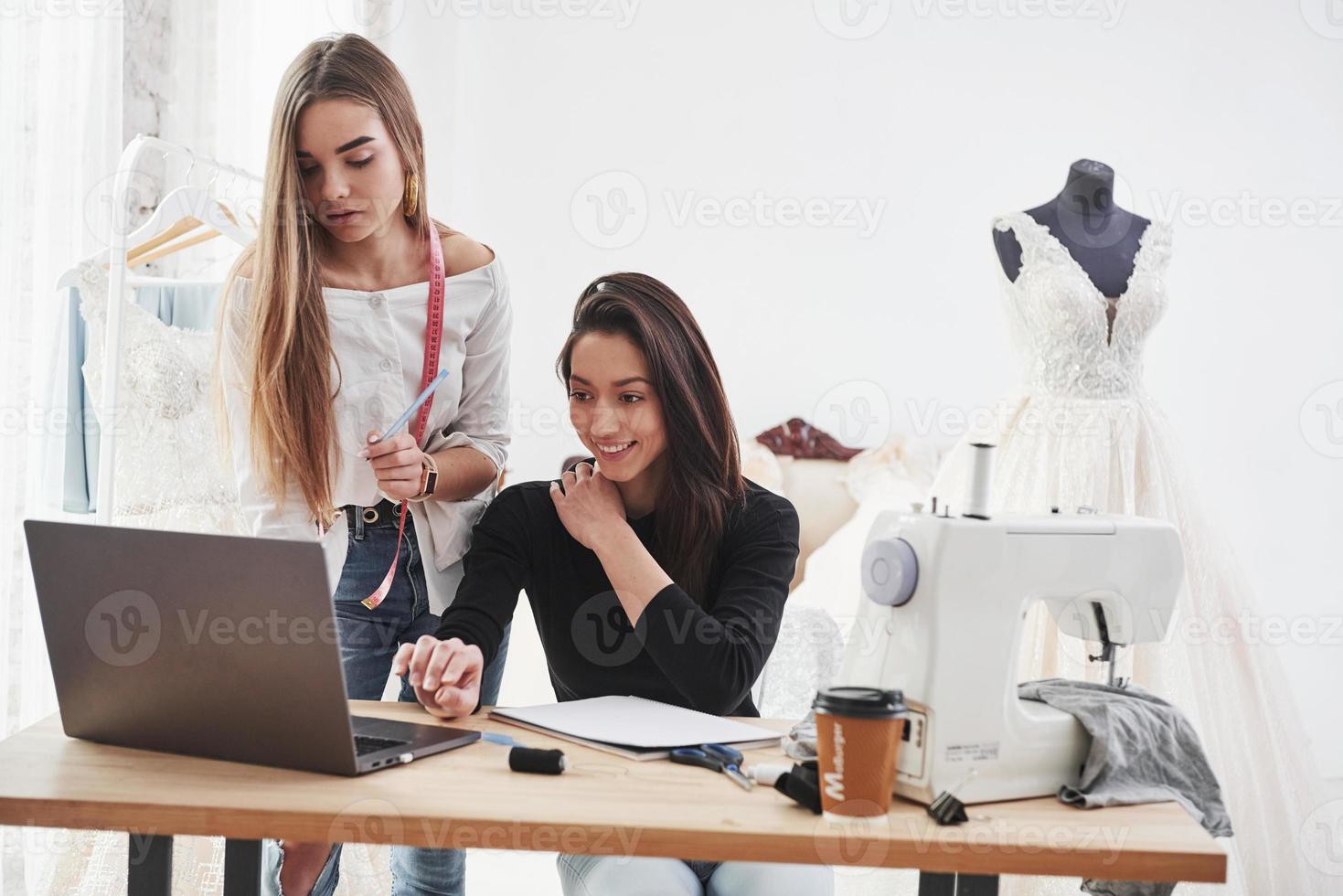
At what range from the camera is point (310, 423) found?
1480mm

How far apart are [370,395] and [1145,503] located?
68.2 inches

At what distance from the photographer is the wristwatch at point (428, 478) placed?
1.47m

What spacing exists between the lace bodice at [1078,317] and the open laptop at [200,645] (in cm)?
191

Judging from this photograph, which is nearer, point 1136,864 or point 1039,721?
point 1136,864

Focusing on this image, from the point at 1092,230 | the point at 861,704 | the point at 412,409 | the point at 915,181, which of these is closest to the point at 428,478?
the point at 412,409

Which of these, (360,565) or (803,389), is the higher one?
(803,389)

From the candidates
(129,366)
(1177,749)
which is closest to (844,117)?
(129,366)

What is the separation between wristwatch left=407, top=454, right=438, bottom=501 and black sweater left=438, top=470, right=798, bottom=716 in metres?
0.10

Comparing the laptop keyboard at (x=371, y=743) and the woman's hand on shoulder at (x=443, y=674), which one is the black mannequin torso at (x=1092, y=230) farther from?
the laptop keyboard at (x=371, y=743)

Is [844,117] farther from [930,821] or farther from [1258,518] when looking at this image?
[930,821]

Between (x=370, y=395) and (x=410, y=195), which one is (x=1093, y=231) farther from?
(x=370, y=395)

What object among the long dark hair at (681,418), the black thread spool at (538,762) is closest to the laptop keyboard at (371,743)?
the black thread spool at (538,762)

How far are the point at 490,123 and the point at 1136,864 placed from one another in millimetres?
3475

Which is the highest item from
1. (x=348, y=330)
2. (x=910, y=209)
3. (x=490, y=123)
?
(x=490, y=123)
